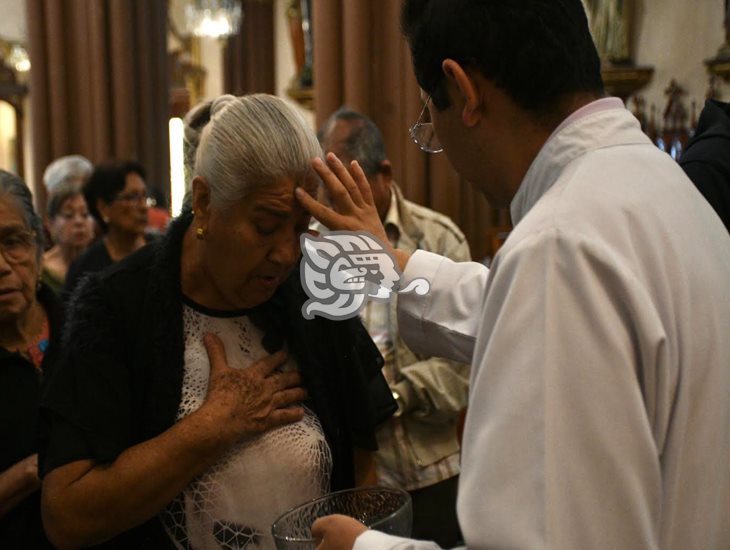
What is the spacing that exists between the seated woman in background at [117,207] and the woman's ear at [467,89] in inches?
122

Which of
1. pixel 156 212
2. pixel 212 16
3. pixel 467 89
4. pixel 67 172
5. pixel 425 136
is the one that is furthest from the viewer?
pixel 212 16

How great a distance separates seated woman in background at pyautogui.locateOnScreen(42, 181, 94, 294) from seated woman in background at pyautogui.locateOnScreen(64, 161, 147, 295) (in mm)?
362

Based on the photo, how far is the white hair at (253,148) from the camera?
1677mm

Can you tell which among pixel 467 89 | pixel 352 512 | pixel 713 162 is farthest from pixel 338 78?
pixel 467 89

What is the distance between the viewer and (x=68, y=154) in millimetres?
→ 5949

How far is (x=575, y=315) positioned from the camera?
1.00 meters

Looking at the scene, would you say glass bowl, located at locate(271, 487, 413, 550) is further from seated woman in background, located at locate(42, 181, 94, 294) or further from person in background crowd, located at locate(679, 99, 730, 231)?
seated woman in background, located at locate(42, 181, 94, 294)

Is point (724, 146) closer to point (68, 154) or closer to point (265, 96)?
point (265, 96)

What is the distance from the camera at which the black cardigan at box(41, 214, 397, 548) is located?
65.1 inches

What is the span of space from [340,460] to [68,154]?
15.0ft

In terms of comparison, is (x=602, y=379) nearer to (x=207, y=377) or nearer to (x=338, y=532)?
(x=338, y=532)

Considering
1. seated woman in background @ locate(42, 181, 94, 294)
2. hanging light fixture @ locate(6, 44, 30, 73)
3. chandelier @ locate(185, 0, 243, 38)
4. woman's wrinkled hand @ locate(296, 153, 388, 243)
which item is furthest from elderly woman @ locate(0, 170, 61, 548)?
hanging light fixture @ locate(6, 44, 30, 73)

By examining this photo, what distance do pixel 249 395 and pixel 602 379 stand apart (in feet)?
2.92

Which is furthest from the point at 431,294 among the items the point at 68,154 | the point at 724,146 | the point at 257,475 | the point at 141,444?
the point at 68,154
